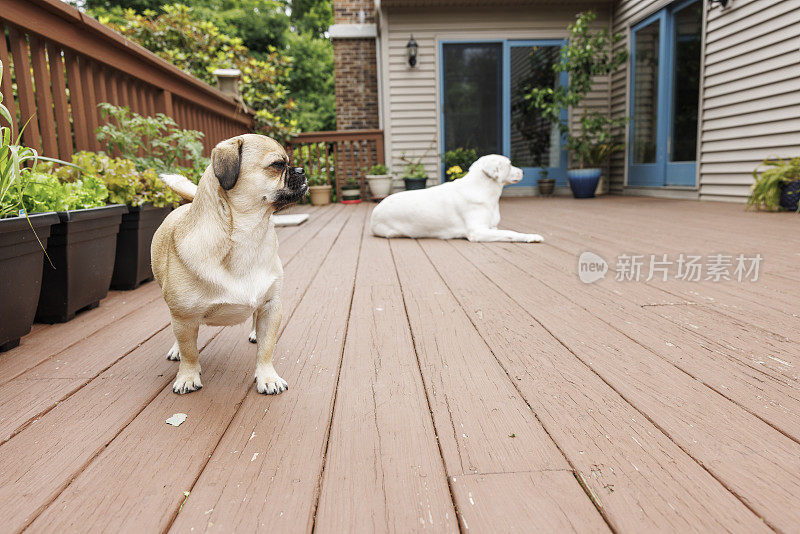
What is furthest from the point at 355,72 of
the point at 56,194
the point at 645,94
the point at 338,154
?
the point at 56,194

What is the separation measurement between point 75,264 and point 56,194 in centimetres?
28

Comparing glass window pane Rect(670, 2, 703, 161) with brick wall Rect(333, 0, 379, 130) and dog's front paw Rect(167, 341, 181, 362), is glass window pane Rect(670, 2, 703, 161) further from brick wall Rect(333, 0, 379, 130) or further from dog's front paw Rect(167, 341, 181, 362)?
dog's front paw Rect(167, 341, 181, 362)

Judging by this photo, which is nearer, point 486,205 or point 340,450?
point 340,450

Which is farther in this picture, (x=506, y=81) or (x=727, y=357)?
(x=506, y=81)

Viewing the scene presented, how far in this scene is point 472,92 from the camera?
857cm

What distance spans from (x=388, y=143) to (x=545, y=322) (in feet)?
23.3

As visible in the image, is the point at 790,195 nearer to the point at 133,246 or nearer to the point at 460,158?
the point at 460,158

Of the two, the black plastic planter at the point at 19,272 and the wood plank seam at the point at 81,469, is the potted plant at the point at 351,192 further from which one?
the wood plank seam at the point at 81,469

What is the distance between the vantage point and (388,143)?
8.65 meters

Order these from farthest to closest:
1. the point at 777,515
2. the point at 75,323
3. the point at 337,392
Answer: the point at 75,323 → the point at 337,392 → the point at 777,515

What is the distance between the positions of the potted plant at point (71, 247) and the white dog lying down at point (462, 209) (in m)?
2.32

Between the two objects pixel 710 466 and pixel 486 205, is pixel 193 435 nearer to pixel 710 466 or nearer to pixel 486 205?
pixel 710 466

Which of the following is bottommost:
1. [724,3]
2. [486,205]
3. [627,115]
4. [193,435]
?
[193,435]

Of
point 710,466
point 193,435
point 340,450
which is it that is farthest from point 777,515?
point 193,435
